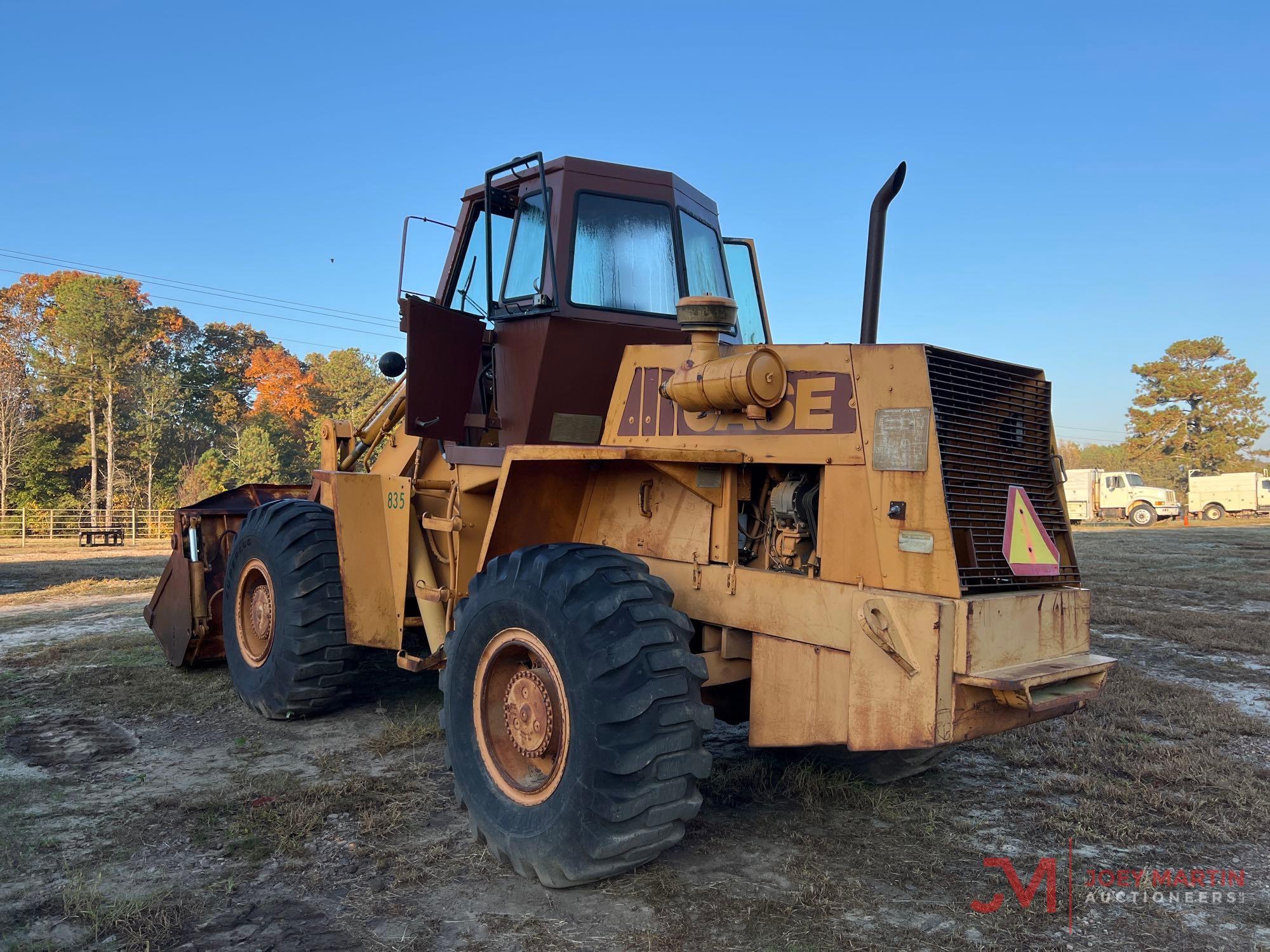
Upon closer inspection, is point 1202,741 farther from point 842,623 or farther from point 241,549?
point 241,549

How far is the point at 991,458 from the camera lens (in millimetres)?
3562

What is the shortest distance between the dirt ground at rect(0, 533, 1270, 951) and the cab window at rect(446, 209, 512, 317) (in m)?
2.63

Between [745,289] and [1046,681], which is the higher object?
[745,289]

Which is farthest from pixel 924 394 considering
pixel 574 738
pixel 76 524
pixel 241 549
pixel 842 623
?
pixel 76 524

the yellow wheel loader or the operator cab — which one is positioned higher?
the operator cab

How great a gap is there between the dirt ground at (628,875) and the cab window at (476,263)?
104 inches

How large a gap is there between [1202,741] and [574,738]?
157 inches

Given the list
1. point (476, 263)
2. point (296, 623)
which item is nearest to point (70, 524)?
point (296, 623)

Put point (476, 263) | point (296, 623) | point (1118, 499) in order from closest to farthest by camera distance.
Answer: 1. point (476, 263)
2. point (296, 623)
3. point (1118, 499)

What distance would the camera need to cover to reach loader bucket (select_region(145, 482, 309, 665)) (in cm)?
717

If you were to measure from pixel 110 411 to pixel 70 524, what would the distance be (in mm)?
13759

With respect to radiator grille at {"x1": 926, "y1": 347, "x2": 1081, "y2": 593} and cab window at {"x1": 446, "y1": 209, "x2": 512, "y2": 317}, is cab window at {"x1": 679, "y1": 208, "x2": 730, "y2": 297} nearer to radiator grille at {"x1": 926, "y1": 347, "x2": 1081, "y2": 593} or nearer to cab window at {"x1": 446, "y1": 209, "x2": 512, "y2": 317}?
cab window at {"x1": 446, "y1": 209, "x2": 512, "y2": 317}

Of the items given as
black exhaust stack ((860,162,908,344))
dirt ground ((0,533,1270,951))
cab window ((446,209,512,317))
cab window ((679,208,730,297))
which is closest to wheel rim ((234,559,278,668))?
dirt ground ((0,533,1270,951))

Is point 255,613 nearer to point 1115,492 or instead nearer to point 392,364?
point 392,364
